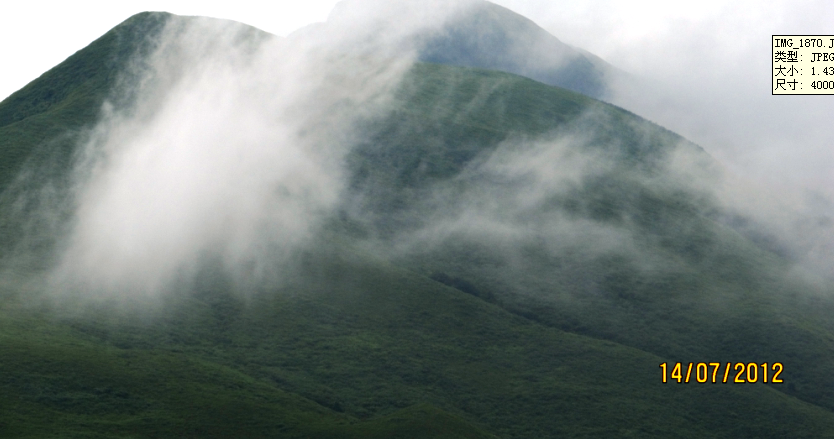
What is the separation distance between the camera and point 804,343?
13525cm

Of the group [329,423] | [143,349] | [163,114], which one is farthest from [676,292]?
[163,114]

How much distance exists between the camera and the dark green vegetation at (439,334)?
89.1m

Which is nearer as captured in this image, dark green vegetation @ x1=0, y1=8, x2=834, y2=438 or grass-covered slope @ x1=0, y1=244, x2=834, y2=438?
grass-covered slope @ x1=0, y1=244, x2=834, y2=438

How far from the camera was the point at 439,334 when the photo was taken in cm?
12850
